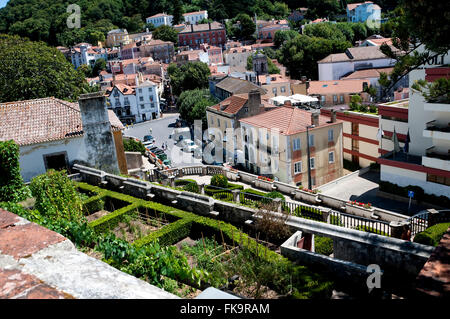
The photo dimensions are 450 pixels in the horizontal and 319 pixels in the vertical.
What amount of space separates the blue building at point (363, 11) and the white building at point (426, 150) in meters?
109

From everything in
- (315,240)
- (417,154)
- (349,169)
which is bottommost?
(349,169)

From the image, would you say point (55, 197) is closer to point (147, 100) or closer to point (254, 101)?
point (254, 101)

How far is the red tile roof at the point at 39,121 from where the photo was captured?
22266 mm

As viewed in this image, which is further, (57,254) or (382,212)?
(382,212)

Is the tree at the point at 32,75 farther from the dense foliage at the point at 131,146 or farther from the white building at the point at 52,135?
the white building at the point at 52,135

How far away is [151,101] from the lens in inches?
3238

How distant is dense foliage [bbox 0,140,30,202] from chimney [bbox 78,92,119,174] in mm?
7912

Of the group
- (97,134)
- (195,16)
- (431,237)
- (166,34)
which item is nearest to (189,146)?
(97,134)

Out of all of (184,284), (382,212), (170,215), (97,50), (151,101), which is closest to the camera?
(184,284)

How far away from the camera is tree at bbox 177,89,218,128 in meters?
63.7

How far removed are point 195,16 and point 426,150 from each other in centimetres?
14166

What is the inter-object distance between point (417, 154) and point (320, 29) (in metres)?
75.9
